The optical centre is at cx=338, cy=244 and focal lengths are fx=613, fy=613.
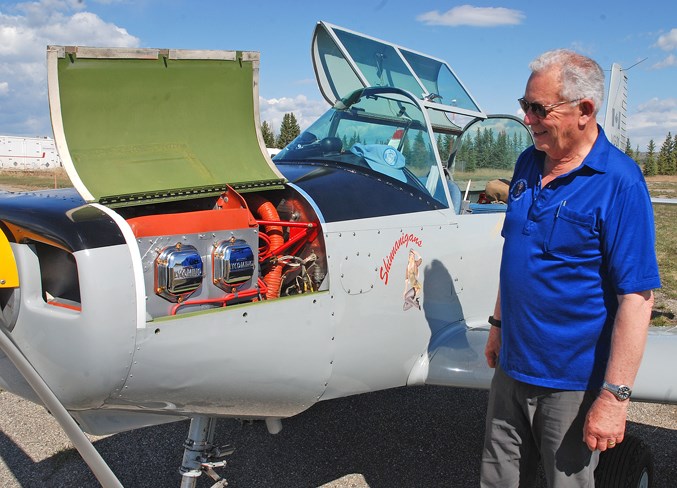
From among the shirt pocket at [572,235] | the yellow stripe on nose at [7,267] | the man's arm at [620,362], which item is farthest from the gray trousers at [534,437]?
the yellow stripe on nose at [7,267]

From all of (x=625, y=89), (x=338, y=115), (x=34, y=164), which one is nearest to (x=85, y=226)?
Answer: (x=338, y=115)

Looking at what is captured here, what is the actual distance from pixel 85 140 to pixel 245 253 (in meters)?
0.79

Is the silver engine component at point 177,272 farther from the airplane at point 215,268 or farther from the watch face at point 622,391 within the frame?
the watch face at point 622,391

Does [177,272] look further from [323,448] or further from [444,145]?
[444,145]

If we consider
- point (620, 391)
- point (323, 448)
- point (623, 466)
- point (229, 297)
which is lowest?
point (323, 448)

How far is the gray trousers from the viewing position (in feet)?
6.96

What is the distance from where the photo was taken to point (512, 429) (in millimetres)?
2338

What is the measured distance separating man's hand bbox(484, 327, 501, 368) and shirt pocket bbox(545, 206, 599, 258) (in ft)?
2.05

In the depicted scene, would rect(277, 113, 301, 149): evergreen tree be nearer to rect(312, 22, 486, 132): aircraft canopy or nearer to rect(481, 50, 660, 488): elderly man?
rect(312, 22, 486, 132): aircraft canopy

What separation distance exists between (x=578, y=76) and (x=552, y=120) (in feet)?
0.50

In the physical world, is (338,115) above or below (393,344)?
above

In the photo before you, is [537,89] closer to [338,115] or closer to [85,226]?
[85,226]

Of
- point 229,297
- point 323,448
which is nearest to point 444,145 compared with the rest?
point 323,448

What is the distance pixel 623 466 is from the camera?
2951 mm
